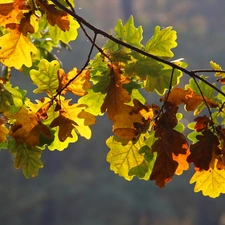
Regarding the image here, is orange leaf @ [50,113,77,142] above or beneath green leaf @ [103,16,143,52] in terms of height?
beneath

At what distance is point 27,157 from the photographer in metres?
0.81

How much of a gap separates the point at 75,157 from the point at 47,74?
11088 millimetres

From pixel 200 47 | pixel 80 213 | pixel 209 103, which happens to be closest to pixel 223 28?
pixel 200 47

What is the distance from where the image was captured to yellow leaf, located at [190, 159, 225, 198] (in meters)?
0.78

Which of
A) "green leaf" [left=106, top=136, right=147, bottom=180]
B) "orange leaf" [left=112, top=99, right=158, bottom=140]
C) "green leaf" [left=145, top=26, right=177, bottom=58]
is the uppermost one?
"green leaf" [left=145, top=26, right=177, bottom=58]

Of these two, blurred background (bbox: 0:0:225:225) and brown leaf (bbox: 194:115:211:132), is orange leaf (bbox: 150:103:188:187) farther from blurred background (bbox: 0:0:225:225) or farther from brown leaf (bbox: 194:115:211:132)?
blurred background (bbox: 0:0:225:225)

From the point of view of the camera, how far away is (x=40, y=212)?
36.4 feet

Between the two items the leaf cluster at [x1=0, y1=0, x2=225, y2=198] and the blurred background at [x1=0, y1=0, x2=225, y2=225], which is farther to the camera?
the blurred background at [x1=0, y1=0, x2=225, y2=225]

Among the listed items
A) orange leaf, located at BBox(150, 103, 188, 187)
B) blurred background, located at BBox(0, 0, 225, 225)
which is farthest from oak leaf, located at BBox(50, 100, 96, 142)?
blurred background, located at BBox(0, 0, 225, 225)

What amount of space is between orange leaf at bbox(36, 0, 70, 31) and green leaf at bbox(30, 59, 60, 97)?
0.09 metres

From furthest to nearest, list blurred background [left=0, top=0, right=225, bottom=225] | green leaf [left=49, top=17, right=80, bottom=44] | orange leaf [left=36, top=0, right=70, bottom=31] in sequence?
blurred background [left=0, top=0, right=225, bottom=225]
green leaf [left=49, top=17, right=80, bottom=44]
orange leaf [left=36, top=0, right=70, bottom=31]

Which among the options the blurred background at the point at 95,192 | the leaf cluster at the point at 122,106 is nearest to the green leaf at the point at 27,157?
the leaf cluster at the point at 122,106

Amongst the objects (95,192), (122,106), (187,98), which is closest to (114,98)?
(122,106)

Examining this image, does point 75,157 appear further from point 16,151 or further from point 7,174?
point 16,151
